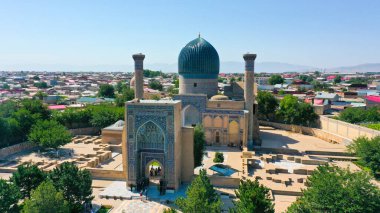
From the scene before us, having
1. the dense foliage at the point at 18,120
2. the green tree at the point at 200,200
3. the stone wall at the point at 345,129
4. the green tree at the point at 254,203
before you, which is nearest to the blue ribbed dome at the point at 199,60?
the stone wall at the point at 345,129

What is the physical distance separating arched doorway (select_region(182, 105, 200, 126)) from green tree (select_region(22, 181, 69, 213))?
16495mm

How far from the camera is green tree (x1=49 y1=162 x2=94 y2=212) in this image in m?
13.7

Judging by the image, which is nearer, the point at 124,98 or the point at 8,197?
the point at 8,197

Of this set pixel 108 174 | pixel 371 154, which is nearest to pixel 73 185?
pixel 108 174

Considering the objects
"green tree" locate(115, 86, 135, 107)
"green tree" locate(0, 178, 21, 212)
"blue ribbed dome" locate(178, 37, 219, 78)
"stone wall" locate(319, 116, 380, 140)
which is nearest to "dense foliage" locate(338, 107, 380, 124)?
"stone wall" locate(319, 116, 380, 140)

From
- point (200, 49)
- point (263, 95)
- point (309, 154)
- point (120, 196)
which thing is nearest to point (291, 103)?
point (263, 95)

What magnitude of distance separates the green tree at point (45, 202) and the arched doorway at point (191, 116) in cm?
1650

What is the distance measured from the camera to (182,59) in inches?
1196

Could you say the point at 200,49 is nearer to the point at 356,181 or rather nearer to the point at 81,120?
the point at 81,120

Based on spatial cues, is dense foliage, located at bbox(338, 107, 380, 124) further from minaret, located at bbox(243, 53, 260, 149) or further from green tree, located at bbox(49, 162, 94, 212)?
green tree, located at bbox(49, 162, 94, 212)

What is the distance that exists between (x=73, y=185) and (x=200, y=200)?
603 cm

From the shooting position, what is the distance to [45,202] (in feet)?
38.4

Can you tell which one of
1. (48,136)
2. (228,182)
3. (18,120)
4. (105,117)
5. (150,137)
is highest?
(150,137)

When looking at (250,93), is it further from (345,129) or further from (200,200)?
(200,200)
